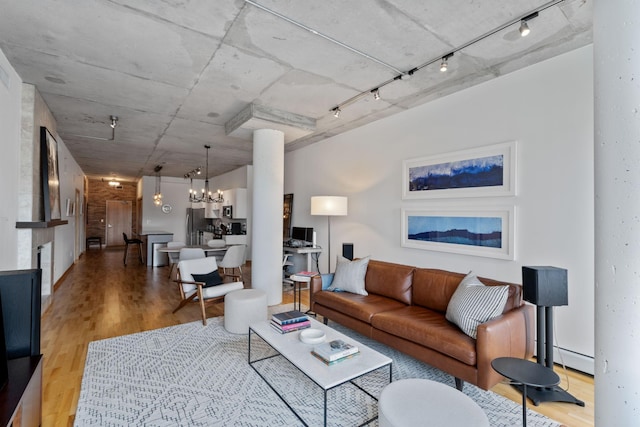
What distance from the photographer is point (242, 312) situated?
3455 millimetres

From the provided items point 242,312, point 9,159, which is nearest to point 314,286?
point 242,312

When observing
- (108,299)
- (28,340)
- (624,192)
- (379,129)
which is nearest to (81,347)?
(28,340)

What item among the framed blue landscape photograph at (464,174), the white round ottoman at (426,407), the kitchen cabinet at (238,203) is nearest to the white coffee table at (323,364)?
the white round ottoman at (426,407)

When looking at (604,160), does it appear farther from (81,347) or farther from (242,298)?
(81,347)

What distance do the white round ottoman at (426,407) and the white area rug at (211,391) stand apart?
0.53m

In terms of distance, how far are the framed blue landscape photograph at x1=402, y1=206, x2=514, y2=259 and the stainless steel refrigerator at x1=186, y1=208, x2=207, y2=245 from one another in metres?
8.25

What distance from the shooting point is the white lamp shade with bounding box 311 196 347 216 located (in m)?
4.94

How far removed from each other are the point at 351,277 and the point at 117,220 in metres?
12.7

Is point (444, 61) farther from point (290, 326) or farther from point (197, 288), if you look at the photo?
point (197, 288)

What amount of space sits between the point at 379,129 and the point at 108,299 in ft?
16.9

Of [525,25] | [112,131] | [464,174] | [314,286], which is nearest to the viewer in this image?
[525,25]

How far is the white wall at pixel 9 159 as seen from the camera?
2.81 metres

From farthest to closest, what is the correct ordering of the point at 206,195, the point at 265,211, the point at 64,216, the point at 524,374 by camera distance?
the point at 206,195 → the point at 64,216 → the point at 265,211 → the point at 524,374

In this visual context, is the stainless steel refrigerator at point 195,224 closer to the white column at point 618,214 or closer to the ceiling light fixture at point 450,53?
the ceiling light fixture at point 450,53
